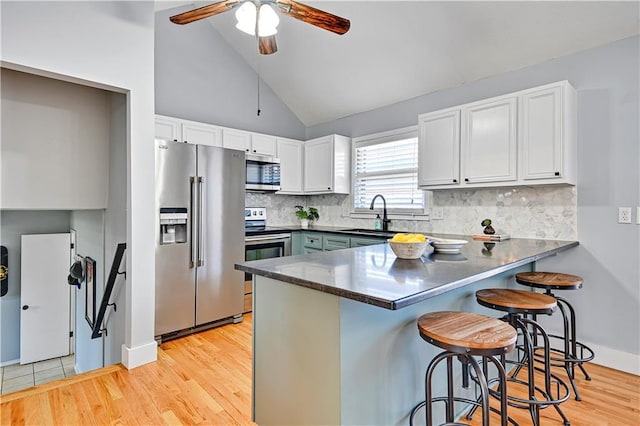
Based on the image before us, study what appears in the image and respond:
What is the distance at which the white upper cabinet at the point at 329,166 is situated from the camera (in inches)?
182

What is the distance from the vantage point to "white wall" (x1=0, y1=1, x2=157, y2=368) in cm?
219

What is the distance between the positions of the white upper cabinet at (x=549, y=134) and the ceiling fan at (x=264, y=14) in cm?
169

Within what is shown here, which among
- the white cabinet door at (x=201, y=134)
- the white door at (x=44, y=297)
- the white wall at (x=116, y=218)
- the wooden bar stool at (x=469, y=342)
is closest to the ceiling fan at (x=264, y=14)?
the white wall at (x=116, y=218)

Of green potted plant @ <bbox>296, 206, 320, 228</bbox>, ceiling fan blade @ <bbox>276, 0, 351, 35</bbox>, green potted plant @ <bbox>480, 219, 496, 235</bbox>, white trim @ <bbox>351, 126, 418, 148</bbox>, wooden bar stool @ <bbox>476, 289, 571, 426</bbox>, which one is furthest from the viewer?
green potted plant @ <bbox>296, 206, 320, 228</bbox>

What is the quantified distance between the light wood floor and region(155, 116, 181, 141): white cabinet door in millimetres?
2333

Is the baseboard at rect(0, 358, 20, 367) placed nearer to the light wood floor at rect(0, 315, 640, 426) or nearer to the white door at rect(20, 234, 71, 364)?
the white door at rect(20, 234, 71, 364)

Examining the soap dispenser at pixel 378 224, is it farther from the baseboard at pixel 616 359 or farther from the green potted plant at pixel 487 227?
the baseboard at pixel 616 359

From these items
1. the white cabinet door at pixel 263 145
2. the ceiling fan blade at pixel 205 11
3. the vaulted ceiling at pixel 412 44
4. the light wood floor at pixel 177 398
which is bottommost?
the light wood floor at pixel 177 398

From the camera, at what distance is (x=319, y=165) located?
480 cm

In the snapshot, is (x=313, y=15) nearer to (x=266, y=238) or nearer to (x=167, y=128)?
(x=167, y=128)

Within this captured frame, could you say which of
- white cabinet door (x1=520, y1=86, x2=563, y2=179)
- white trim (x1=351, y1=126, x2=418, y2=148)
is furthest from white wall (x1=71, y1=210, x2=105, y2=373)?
white cabinet door (x1=520, y1=86, x2=563, y2=179)

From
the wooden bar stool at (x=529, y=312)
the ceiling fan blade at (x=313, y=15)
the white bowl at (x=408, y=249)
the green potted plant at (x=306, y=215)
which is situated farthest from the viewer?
the green potted plant at (x=306, y=215)

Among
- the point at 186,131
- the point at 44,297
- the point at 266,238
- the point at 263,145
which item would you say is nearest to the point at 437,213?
the point at 266,238

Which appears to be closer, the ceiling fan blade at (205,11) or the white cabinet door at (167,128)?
the ceiling fan blade at (205,11)
